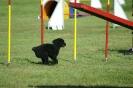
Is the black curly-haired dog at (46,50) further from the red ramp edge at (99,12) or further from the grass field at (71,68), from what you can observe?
the red ramp edge at (99,12)

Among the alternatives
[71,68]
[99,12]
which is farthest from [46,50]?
[99,12]

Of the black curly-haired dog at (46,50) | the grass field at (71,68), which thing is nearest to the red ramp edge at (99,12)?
the grass field at (71,68)

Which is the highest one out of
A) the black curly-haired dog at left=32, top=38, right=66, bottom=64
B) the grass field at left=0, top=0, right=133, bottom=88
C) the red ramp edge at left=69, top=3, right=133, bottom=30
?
the red ramp edge at left=69, top=3, right=133, bottom=30

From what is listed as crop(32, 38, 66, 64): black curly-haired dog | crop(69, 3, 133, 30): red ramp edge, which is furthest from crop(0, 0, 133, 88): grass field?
crop(69, 3, 133, 30): red ramp edge

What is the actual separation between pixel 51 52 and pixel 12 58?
1964 mm

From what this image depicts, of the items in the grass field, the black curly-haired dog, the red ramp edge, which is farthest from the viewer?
the black curly-haired dog

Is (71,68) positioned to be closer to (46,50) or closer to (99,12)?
(46,50)

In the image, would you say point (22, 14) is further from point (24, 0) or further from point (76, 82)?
point (76, 82)

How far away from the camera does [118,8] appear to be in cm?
2683

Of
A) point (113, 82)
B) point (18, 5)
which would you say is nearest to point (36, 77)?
point (113, 82)

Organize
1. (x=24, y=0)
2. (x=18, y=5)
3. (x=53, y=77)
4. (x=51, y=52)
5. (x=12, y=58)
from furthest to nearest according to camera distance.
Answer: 1. (x=24, y=0)
2. (x=18, y=5)
3. (x=12, y=58)
4. (x=51, y=52)
5. (x=53, y=77)

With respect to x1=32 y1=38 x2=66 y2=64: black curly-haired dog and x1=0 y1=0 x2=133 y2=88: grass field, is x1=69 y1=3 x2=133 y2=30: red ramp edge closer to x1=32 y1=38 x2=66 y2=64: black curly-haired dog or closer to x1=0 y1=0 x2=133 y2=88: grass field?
x1=0 y1=0 x2=133 y2=88: grass field

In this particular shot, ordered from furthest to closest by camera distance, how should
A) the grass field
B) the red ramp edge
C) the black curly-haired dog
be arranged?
1. the black curly-haired dog
2. the grass field
3. the red ramp edge

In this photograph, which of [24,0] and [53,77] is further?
[24,0]
